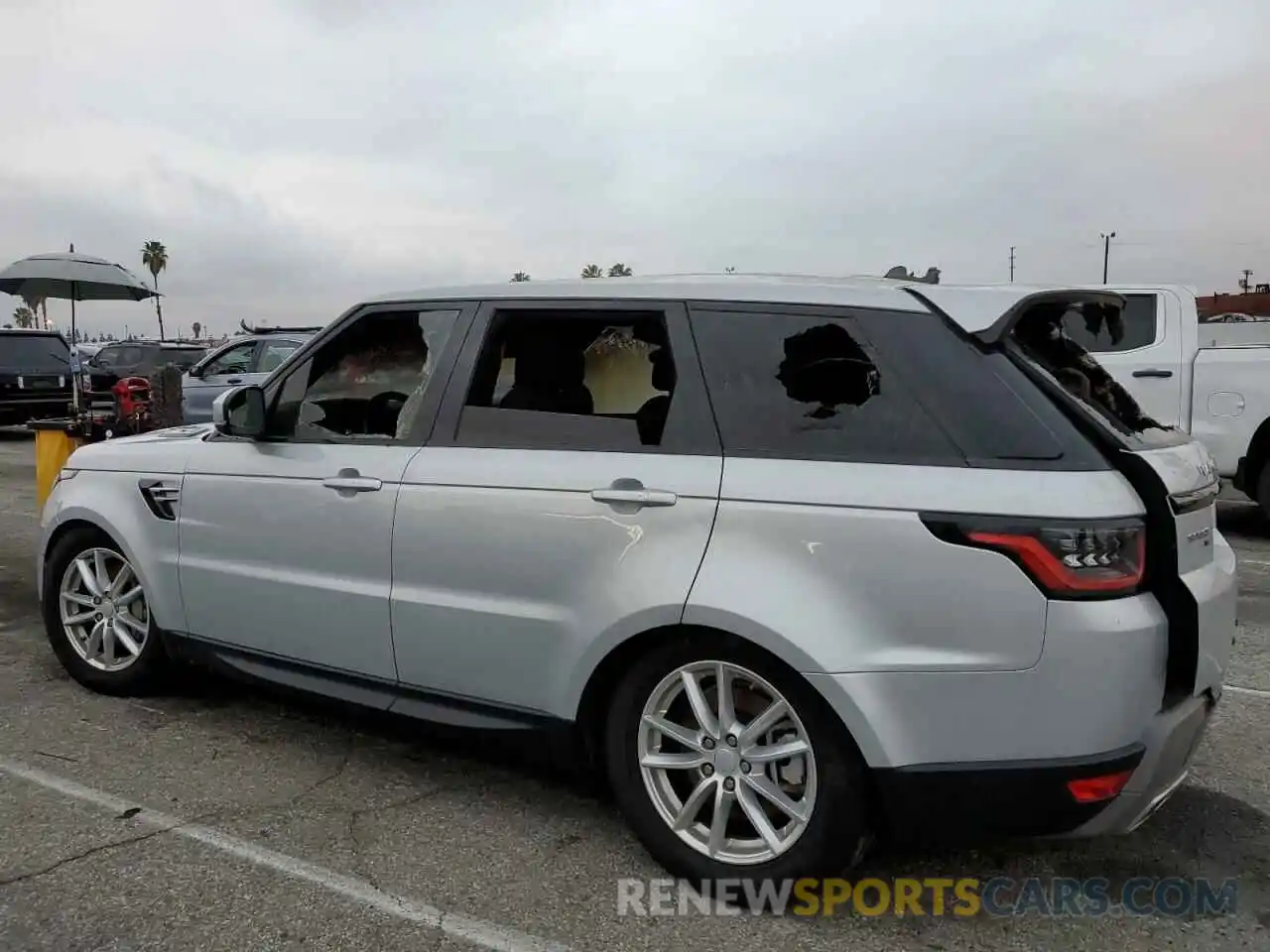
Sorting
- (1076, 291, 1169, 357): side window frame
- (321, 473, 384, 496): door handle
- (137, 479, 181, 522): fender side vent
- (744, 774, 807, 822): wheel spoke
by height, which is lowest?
(744, 774, 807, 822): wheel spoke

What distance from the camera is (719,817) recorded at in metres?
2.85

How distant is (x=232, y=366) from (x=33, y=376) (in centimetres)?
566

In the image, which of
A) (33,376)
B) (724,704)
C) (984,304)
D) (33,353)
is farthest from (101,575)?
(33,353)

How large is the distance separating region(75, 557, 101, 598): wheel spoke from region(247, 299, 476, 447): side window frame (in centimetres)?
129

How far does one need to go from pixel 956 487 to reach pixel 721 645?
0.74 metres

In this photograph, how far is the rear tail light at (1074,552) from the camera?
2449mm

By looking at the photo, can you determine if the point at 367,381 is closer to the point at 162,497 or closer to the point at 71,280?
the point at 162,497

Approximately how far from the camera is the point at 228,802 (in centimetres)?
350

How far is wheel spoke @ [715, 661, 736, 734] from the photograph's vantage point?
281cm

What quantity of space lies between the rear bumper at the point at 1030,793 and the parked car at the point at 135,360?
1920cm

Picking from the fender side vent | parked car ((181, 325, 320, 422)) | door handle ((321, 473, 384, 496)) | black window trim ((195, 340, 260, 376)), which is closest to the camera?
door handle ((321, 473, 384, 496))

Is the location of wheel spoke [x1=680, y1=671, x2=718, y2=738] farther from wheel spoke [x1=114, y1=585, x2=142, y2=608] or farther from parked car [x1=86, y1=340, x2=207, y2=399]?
parked car [x1=86, y1=340, x2=207, y2=399]

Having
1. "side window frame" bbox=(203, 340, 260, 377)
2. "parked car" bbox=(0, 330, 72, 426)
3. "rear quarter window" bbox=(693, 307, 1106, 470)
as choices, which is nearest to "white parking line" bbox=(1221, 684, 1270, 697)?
"rear quarter window" bbox=(693, 307, 1106, 470)

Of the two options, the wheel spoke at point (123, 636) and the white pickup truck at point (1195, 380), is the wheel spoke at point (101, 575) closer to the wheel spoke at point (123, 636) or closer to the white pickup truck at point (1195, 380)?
the wheel spoke at point (123, 636)
